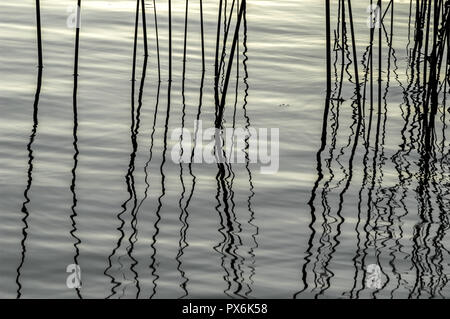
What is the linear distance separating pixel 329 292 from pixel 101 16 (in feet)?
15.2

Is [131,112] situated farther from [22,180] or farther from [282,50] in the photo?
[282,50]

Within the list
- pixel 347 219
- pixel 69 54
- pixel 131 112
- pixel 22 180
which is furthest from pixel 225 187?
pixel 69 54

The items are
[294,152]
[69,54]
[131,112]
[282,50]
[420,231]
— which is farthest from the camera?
[282,50]

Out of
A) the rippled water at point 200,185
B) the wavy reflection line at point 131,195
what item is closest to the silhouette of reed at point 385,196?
the rippled water at point 200,185

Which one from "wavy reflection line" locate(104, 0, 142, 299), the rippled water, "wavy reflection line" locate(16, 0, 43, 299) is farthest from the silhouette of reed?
"wavy reflection line" locate(16, 0, 43, 299)

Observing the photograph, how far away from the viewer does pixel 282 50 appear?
6.77m

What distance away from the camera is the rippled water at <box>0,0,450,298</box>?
328 cm

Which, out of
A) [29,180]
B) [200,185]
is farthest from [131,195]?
[29,180]

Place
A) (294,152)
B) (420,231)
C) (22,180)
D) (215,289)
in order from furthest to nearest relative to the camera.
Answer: (294,152) → (22,180) → (420,231) → (215,289)

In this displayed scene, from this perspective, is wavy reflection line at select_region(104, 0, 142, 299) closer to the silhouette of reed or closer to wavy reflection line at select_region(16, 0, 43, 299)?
wavy reflection line at select_region(16, 0, 43, 299)

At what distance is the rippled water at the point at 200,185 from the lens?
3.28m

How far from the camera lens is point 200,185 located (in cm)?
414

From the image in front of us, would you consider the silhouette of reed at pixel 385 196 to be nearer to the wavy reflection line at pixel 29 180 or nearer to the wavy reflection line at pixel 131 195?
the wavy reflection line at pixel 131 195

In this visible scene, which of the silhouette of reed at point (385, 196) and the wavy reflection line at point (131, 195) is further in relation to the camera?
the silhouette of reed at point (385, 196)
